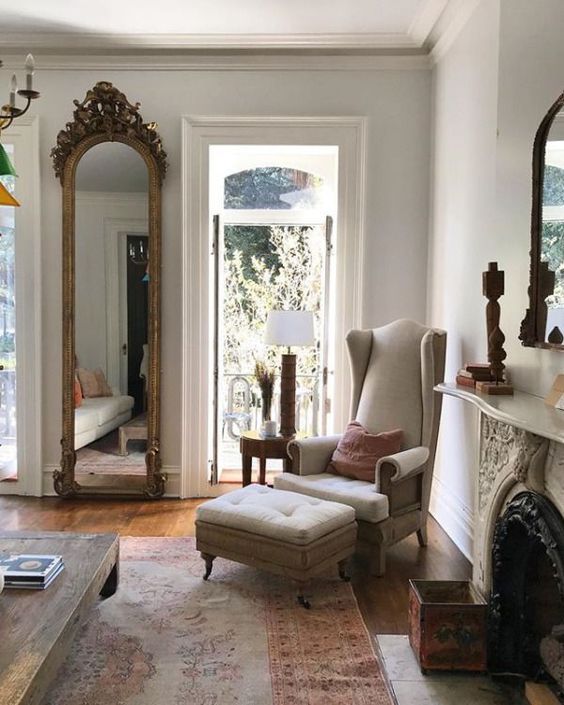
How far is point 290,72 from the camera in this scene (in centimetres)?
430

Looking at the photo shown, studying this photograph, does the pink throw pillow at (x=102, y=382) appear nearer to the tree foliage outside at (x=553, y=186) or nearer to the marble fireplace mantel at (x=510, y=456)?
the marble fireplace mantel at (x=510, y=456)

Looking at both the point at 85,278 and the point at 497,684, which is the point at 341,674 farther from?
the point at 85,278

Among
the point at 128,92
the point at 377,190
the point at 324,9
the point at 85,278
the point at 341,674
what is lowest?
the point at 341,674

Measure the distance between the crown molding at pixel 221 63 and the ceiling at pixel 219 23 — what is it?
87mm

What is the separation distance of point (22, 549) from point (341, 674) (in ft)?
4.61

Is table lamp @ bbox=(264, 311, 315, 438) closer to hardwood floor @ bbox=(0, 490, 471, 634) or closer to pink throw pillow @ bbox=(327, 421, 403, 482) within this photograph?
pink throw pillow @ bbox=(327, 421, 403, 482)

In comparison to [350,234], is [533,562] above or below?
below

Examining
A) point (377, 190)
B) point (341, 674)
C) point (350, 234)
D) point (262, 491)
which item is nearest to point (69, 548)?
point (262, 491)

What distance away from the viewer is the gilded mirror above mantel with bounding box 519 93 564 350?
2348 mm

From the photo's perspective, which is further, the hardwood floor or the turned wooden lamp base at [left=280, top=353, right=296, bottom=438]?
the turned wooden lamp base at [left=280, top=353, right=296, bottom=438]

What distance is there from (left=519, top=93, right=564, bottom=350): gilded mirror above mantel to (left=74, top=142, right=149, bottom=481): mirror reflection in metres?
2.65

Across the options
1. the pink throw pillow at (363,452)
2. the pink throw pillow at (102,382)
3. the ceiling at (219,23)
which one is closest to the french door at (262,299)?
the pink throw pillow at (102,382)

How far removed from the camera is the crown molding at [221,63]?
4.27 metres

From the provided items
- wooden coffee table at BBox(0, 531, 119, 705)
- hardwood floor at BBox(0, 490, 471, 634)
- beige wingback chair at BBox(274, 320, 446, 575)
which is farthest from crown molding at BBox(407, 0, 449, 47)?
wooden coffee table at BBox(0, 531, 119, 705)
